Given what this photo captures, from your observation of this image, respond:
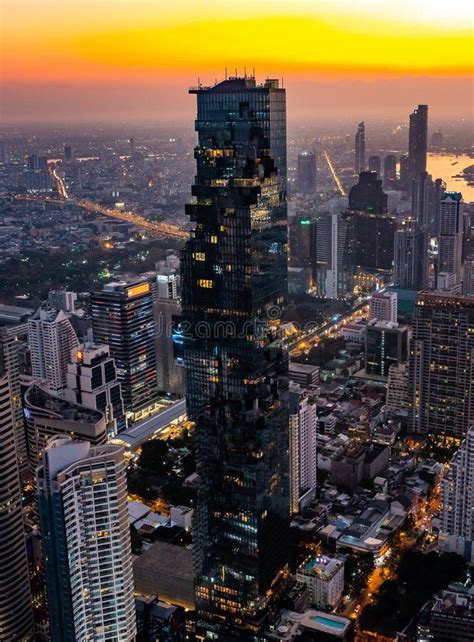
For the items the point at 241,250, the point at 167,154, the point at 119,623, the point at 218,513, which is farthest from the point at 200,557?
the point at 167,154

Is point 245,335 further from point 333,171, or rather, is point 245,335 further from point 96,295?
point 333,171

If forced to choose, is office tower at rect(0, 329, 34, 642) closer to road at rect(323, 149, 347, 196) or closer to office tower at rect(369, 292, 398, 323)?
office tower at rect(369, 292, 398, 323)

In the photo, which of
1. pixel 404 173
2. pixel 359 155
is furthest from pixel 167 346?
pixel 359 155

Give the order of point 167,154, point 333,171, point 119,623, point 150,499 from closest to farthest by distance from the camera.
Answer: point 119,623 → point 150,499 → point 167,154 → point 333,171

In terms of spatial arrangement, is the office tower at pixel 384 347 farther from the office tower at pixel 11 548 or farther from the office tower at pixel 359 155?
the office tower at pixel 359 155

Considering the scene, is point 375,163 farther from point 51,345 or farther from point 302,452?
point 302,452

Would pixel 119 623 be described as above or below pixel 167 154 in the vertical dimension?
below
